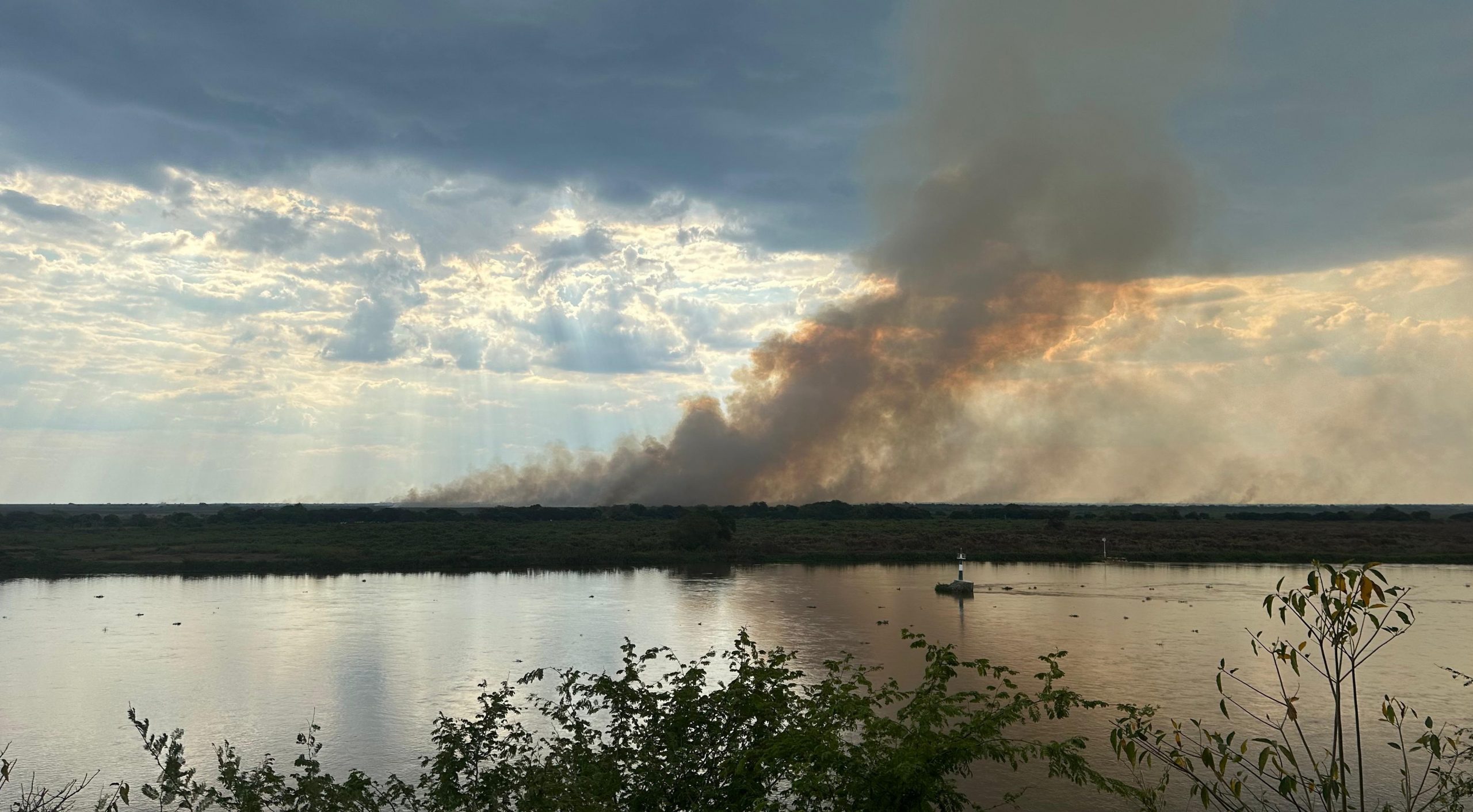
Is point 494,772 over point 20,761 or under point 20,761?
over

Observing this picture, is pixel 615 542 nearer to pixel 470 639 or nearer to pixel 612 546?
pixel 612 546

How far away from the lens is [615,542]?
74312mm

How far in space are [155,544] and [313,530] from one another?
13.9 meters

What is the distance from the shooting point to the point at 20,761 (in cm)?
1930

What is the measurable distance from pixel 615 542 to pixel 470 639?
135ft

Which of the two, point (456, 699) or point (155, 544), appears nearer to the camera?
point (456, 699)

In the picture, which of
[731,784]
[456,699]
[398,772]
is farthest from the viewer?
[456,699]

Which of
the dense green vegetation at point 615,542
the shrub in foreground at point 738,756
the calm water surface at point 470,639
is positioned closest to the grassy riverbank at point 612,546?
the dense green vegetation at point 615,542

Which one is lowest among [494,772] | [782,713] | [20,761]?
[20,761]

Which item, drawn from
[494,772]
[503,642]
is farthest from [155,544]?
[494,772]

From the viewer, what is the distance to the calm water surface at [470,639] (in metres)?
22.1

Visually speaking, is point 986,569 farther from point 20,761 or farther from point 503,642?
point 20,761

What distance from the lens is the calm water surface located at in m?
22.1

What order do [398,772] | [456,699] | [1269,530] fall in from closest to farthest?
[398,772]
[456,699]
[1269,530]
